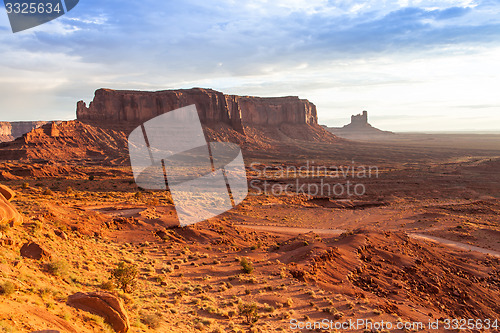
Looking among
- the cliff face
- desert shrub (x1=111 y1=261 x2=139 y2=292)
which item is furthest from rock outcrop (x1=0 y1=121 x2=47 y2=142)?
desert shrub (x1=111 y1=261 x2=139 y2=292)

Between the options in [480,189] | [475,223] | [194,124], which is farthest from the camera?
[194,124]

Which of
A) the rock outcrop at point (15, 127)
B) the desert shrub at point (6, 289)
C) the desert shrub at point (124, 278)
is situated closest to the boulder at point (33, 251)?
the desert shrub at point (124, 278)

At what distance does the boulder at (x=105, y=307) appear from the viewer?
301 inches

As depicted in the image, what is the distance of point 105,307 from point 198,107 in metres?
122

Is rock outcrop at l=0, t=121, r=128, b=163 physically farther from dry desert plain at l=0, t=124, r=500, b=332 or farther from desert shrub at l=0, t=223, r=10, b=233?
desert shrub at l=0, t=223, r=10, b=233

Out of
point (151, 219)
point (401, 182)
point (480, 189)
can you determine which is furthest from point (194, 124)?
point (151, 219)

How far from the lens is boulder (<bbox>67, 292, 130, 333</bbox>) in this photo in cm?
763

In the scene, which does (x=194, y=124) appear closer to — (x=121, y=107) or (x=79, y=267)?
(x=121, y=107)

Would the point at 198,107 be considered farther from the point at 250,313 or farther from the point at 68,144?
the point at 250,313

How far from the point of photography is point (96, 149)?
87.6m

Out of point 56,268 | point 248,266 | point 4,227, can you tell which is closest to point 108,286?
point 56,268

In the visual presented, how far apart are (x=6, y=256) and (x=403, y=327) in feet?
42.1

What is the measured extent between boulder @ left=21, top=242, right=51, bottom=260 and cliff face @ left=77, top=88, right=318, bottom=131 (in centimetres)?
10397

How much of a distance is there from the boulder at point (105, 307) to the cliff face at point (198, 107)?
10776cm
